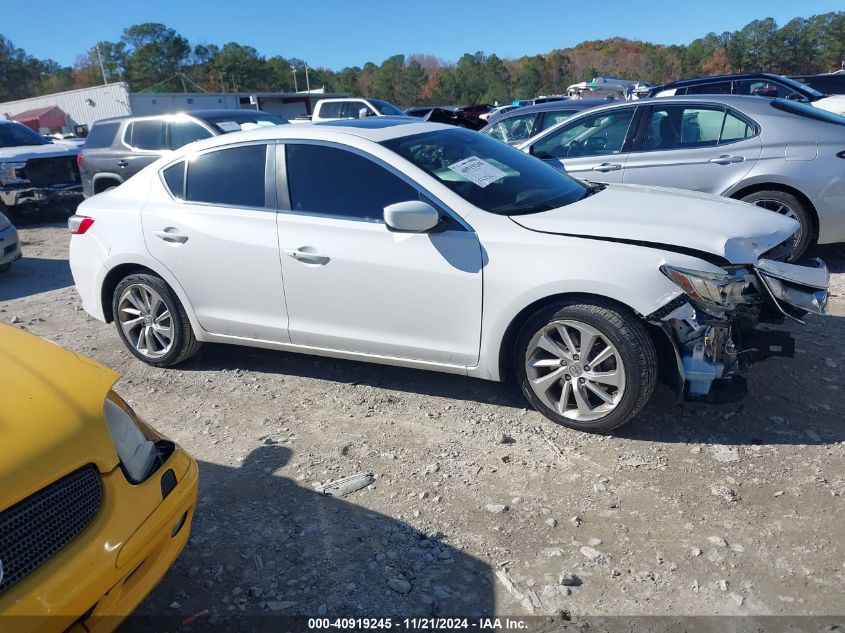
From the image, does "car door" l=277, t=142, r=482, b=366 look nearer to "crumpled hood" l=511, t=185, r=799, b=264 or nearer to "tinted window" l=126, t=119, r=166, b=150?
"crumpled hood" l=511, t=185, r=799, b=264

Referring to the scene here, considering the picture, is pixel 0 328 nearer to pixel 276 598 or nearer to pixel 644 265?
pixel 276 598

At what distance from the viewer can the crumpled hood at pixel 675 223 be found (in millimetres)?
3285

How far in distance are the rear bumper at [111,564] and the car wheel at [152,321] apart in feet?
7.57

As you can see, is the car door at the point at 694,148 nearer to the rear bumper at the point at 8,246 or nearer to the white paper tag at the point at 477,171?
the white paper tag at the point at 477,171

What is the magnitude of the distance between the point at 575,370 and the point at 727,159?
12.1ft

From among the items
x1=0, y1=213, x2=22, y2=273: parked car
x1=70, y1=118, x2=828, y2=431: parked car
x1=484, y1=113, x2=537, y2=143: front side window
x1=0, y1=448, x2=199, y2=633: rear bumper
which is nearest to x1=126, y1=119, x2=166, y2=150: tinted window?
x1=0, y1=213, x2=22, y2=273: parked car

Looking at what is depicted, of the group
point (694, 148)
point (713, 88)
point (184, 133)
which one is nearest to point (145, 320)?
point (694, 148)

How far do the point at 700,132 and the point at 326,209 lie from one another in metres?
4.15

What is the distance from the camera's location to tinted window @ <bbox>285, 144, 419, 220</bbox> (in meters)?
3.77

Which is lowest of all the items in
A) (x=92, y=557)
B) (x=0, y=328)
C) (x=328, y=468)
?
(x=328, y=468)

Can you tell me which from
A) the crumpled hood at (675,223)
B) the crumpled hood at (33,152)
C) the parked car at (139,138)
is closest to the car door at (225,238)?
the crumpled hood at (675,223)

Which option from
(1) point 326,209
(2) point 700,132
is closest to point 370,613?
(1) point 326,209

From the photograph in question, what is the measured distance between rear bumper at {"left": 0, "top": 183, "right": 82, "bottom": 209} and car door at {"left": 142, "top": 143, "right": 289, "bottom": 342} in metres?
7.99

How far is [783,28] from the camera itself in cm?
8100
